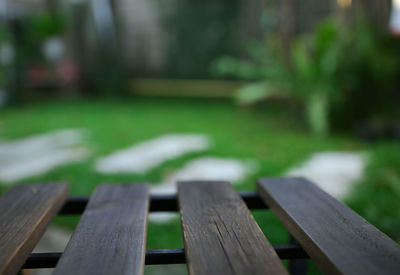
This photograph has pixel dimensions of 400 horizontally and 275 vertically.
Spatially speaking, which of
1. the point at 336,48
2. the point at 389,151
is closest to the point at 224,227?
the point at 389,151

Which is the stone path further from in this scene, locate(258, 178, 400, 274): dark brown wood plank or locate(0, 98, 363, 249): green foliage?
locate(258, 178, 400, 274): dark brown wood plank

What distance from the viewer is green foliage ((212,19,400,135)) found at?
4047 millimetres

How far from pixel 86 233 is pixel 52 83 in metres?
7.71

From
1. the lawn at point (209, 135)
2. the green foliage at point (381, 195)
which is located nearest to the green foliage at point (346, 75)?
the lawn at point (209, 135)

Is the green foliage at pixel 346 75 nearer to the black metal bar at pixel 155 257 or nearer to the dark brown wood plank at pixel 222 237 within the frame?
the dark brown wood plank at pixel 222 237

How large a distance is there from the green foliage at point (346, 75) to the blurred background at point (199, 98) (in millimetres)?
14

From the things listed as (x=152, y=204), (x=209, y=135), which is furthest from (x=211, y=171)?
(x=152, y=204)

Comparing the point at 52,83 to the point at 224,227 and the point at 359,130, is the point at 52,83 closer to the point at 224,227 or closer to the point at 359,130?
the point at 359,130

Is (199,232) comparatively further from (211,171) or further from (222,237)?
(211,171)

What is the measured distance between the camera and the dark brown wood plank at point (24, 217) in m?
0.74

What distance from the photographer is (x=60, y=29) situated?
306 inches

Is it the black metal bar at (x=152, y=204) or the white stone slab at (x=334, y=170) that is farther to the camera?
the white stone slab at (x=334, y=170)

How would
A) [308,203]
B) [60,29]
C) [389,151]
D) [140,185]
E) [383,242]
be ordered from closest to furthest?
[383,242]
[308,203]
[140,185]
[389,151]
[60,29]

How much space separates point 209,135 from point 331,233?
11.2 ft
